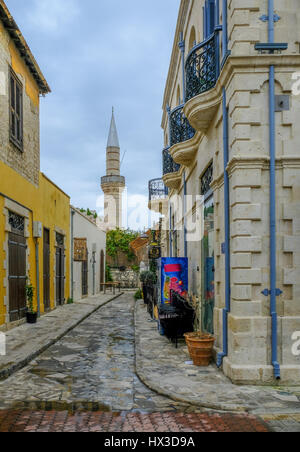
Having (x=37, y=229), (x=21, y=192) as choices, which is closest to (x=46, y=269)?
(x=37, y=229)

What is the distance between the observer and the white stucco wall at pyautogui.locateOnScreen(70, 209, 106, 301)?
20.8 metres

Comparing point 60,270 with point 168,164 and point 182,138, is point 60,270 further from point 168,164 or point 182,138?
point 182,138

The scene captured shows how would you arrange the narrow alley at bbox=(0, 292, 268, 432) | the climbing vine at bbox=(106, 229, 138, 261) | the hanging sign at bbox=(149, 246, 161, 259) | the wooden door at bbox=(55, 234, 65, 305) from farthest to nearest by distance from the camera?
the climbing vine at bbox=(106, 229, 138, 261) < the hanging sign at bbox=(149, 246, 161, 259) < the wooden door at bbox=(55, 234, 65, 305) < the narrow alley at bbox=(0, 292, 268, 432)

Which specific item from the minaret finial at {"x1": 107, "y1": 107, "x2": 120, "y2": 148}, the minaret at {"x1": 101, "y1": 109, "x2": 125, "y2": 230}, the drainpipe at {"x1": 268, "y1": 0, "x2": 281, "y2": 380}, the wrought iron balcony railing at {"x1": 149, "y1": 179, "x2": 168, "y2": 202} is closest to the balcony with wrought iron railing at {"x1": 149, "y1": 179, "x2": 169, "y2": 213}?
the wrought iron balcony railing at {"x1": 149, "y1": 179, "x2": 168, "y2": 202}

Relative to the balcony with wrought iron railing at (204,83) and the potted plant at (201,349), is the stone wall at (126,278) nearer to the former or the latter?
the balcony with wrought iron railing at (204,83)

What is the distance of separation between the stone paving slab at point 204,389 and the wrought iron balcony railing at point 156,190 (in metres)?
13.7

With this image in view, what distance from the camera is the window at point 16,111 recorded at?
11391 mm

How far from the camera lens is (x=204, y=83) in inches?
301

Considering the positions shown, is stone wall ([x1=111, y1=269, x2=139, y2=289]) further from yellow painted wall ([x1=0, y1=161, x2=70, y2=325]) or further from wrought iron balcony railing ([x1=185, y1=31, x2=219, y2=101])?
wrought iron balcony railing ([x1=185, y1=31, x2=219, y2=101])

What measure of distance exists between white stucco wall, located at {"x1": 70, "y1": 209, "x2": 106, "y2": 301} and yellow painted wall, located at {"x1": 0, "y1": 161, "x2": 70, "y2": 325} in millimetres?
1734

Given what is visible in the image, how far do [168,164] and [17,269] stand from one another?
6.01 m

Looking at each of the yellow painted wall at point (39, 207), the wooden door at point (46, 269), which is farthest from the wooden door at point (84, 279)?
the wooden door at point (46, 269)
